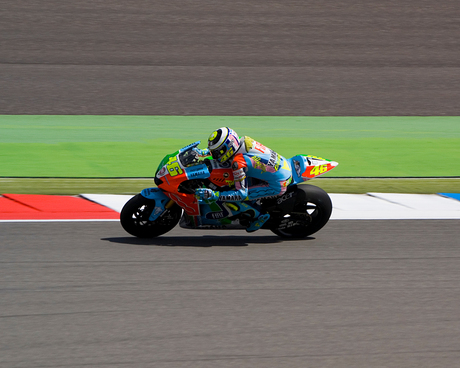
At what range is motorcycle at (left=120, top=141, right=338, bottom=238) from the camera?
7730 millimetres

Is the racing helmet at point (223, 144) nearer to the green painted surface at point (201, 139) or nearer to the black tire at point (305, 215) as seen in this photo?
the black tire at point (305, 215)

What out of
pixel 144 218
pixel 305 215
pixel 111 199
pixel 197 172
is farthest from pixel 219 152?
pixel 111 199

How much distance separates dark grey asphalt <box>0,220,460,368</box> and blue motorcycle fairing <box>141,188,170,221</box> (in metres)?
0.33

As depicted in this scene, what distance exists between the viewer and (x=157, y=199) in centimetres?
779

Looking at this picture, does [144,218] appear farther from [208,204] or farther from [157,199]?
[208,204]

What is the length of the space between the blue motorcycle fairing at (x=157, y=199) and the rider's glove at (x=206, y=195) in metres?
0.39

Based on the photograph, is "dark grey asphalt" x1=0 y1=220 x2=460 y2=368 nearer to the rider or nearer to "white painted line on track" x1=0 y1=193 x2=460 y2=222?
the rider

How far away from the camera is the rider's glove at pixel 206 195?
7.68 meters
